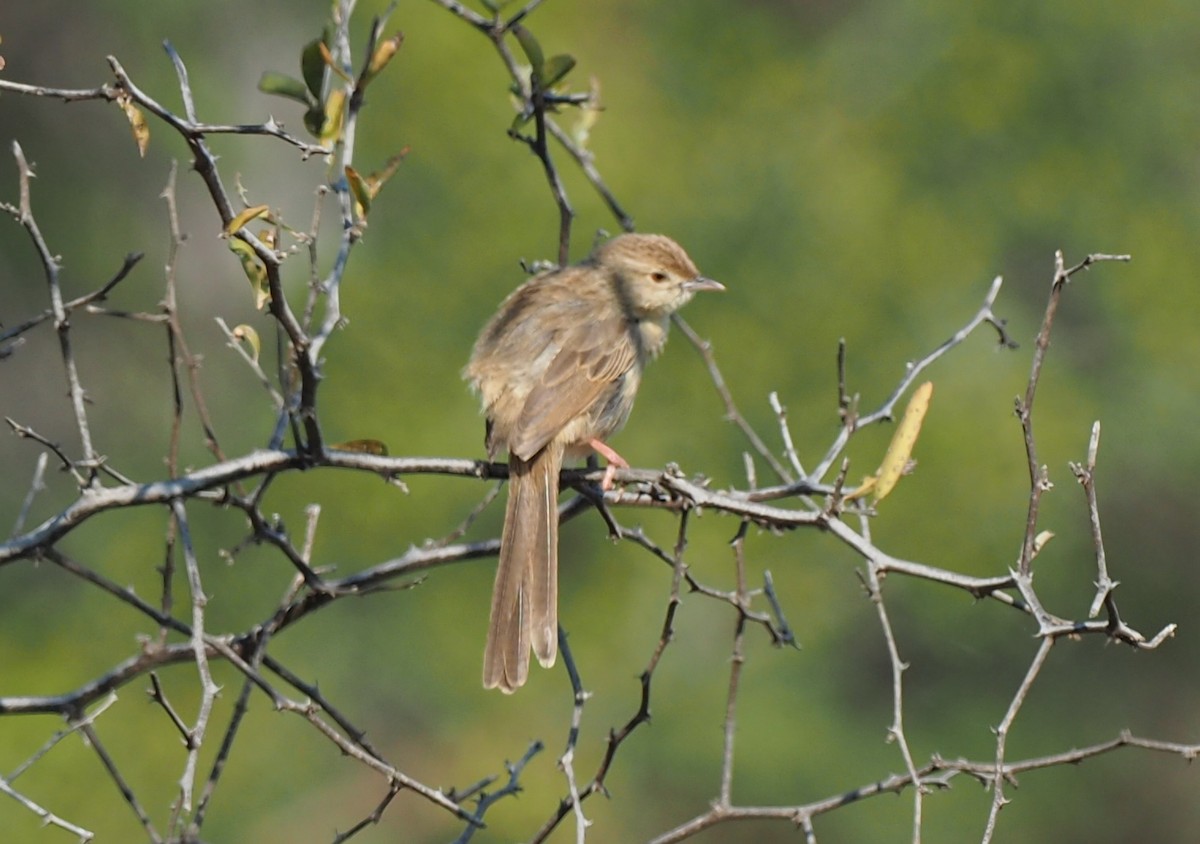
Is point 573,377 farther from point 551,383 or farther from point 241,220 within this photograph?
point 241,220

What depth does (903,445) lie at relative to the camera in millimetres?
3480

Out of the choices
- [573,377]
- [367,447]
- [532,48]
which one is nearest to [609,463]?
[573,377]

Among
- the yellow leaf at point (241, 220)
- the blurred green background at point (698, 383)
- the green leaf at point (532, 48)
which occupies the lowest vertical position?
the yellow leaf at point (241, 220)

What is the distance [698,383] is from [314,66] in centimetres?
752

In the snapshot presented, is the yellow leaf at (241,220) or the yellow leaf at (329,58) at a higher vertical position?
the yellow leaf at (329,58)

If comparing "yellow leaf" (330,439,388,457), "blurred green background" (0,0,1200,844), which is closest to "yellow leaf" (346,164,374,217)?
"yellow leaf" (330,439,388,457)

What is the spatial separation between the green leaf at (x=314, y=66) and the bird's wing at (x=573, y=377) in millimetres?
1805

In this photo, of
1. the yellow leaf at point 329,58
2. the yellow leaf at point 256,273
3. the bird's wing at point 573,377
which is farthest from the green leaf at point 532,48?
the bird's wing at point 573,377

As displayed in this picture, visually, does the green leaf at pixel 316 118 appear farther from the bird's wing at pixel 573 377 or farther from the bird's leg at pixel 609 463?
the bird's wing at pixel 573 377

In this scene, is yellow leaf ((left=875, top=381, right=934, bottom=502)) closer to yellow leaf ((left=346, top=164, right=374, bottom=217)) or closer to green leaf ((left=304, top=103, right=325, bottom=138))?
yellow leaf ((left=346, top=164, right=374, bottom=217))

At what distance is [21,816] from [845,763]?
16.5 feet

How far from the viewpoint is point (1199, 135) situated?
11664 millimetres

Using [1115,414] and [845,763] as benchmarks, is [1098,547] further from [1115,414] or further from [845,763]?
[1115,414]

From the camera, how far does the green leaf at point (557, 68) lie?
3.97m
